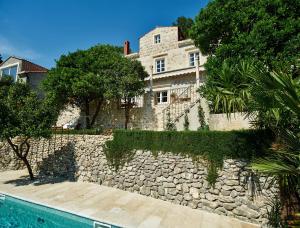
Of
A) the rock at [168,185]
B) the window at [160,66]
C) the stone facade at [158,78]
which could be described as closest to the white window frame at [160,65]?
the window at [160,66]

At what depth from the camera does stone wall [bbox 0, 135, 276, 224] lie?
894 cm

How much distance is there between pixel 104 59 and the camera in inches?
818

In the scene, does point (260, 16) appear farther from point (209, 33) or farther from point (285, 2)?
point (209, 33)

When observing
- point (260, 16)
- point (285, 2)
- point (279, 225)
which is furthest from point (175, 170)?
point (285, 2)

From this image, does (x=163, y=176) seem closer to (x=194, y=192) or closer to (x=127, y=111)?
(x=194, y=192)

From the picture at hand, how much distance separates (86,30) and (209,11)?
26.9 feet

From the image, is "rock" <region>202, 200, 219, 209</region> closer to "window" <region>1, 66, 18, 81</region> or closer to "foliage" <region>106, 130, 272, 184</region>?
"foliage" <region>106, 130, 272, 184</region>

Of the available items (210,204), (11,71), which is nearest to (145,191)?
(210,204)

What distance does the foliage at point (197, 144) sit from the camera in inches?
357

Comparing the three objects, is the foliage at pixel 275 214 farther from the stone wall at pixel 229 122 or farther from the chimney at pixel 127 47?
the chimney at pixel 127 47

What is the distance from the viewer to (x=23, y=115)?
42.4 feet

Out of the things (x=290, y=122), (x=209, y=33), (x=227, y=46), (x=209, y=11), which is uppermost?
(x=209, y=11)

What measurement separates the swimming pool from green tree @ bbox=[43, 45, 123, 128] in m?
11.0

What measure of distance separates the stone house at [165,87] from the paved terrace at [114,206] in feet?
20.6
